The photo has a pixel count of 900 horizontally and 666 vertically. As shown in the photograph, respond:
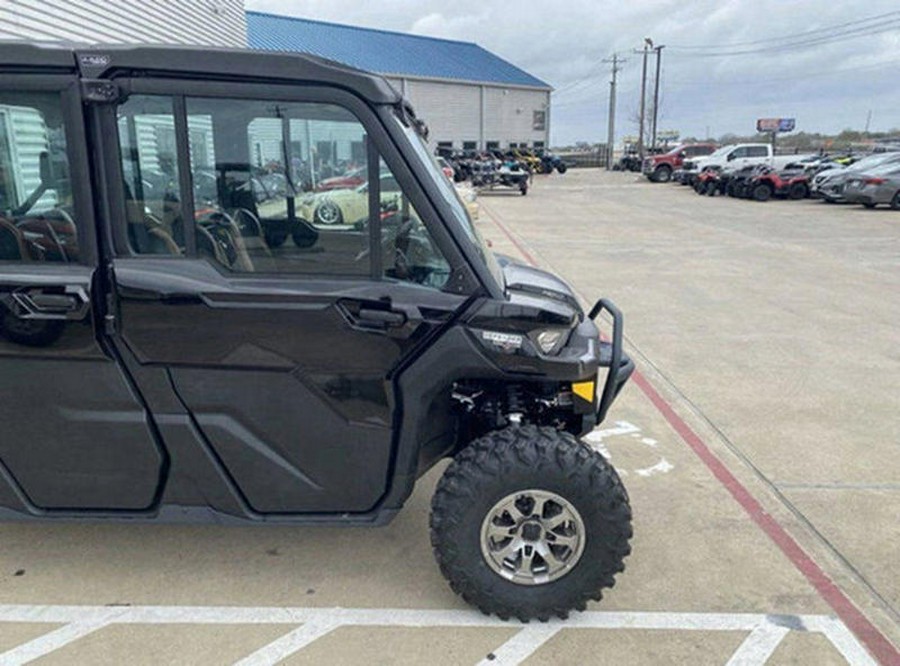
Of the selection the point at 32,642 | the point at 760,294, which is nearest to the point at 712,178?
the point at 760,294

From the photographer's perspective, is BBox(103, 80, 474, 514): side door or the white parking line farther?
the white parking line

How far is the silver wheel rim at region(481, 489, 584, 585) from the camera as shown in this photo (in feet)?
8.64

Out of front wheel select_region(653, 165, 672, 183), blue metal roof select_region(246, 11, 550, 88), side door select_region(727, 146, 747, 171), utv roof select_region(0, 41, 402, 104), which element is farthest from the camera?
blue metal roof select_region(246, 11, 550, 88)

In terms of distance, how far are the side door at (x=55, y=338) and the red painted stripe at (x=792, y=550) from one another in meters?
2.94

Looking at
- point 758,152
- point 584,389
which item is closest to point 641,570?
point 584,389

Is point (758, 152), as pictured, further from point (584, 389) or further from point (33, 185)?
point (33, 185)

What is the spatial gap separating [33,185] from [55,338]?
59cm

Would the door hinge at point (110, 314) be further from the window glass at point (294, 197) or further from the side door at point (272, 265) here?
the window glass at point (294, 197)

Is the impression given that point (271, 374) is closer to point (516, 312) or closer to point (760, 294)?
point (516, 312)

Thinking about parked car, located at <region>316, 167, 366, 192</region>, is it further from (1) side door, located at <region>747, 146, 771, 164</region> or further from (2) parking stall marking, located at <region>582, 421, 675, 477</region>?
(1) side door, located at <region>747, 146, 771, 164</region>

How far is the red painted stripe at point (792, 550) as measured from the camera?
2.62 m

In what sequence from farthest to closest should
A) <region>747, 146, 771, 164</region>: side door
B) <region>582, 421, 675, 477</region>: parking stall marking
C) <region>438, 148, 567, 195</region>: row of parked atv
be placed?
<region>747, 146, 771, 164</region>: side door → <region>438, 148, 567, 195</region>: row of parked atv → <region>582, 421, 675, 477</region>: parking stall marking

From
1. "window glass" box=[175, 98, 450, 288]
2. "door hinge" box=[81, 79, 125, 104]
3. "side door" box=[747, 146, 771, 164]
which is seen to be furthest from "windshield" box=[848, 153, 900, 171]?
"door hinge" box=[81, 79, 125, 104]

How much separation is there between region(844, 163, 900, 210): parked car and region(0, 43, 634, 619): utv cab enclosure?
2182 centimetres
